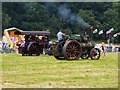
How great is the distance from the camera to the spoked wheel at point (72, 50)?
502 inches

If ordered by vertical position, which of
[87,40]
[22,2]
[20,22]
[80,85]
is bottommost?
[80,85]

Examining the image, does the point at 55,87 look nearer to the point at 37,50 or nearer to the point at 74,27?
the point at 37,50

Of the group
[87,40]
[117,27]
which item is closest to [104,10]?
[117,27]

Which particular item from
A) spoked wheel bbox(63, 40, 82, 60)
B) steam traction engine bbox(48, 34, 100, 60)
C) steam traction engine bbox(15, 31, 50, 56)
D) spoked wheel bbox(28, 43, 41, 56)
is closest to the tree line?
steam traction engine bbox(15, 31, 50, 56)

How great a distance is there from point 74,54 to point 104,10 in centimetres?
2835

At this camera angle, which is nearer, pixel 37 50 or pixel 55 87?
pixel 55 87

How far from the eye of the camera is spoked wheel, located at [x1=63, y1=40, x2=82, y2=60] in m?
12.8

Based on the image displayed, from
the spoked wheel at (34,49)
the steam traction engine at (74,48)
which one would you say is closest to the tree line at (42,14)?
the spoked wheel at (34,49)

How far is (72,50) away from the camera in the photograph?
514 inches

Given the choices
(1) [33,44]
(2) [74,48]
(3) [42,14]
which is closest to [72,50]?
(2) [74,48]

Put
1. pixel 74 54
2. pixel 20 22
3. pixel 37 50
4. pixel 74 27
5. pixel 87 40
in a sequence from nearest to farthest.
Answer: pixel 74 54 < pixel 87 40 < pixel 37 50 < pixel 74 27 < pixel 20 22

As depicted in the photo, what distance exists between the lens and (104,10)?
40.4 m

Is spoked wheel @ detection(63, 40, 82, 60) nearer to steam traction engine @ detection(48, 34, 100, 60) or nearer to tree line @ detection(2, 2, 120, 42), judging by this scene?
steam traction engine @ detection(48, 34, 100, 60)

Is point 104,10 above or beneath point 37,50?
above
